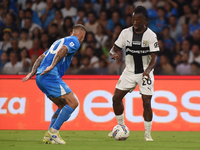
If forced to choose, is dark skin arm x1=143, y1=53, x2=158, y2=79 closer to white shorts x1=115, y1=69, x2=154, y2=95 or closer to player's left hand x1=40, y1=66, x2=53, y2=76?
white shorts x1=115, y1=69, x2=154, y2=95

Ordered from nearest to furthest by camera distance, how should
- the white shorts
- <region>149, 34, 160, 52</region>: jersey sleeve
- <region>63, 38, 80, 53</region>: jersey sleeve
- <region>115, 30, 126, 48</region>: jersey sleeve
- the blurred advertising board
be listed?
<region>63, 38, 80, 53</region>: jersey sleeve, <region>149, 34, 160, 52</region>: jersey sleeve, the white shorts, <region>115, 30, 126, 48</region>: jersey sleeve, the blurred advertising board

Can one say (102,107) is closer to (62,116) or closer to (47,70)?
(62,116)

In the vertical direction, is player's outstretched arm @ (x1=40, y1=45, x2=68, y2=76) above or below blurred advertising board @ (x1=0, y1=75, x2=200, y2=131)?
above

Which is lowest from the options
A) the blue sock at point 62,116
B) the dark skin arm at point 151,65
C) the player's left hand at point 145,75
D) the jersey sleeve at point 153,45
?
the blue sock at point 62,116

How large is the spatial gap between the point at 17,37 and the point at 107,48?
2887mm

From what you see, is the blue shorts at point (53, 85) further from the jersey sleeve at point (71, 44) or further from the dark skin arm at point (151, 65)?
the dark skin arm at point (151, 65)

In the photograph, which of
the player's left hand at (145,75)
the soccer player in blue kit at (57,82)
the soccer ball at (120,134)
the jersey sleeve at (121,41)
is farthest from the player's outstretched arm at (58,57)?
the soccer ball at (120,134)

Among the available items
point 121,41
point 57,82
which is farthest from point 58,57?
point 121,41

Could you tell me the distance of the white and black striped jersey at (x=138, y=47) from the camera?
21.1 ft

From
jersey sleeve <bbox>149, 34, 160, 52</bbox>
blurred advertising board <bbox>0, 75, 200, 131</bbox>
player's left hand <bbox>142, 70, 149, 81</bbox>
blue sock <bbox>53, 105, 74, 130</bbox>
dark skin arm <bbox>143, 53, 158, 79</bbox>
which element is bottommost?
blurred advertising board <bbox>0, 75, 200, 131</bbox>

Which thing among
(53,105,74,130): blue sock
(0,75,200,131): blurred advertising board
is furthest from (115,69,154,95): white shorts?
(0,75,200,131): blurred advertising board

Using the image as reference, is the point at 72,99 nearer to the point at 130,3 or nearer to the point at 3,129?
the point at 3,129

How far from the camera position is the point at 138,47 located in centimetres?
652

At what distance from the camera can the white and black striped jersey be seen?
642 centimetres
